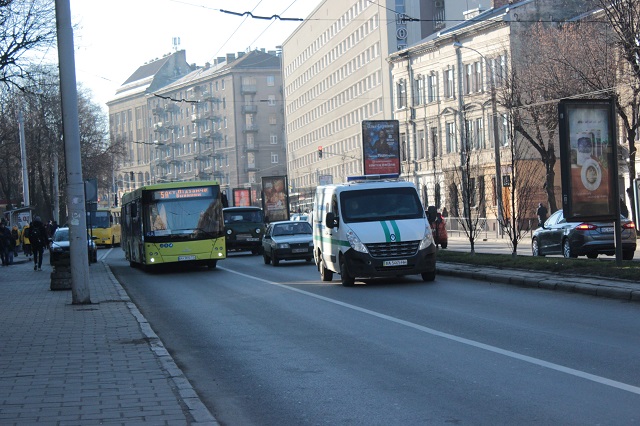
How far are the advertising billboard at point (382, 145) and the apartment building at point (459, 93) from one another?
10.3 meters

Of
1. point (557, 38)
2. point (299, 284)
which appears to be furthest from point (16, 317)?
point (557, 38)

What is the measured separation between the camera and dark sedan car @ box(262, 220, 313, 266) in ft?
112

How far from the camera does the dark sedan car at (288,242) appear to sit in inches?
1346

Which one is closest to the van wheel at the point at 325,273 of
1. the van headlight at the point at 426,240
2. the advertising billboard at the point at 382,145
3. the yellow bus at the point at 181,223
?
the van headlight at the point at 426,240

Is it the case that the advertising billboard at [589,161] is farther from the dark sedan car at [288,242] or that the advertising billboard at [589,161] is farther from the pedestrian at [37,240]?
the pedestrian at [37,240]

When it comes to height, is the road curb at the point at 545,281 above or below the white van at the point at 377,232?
below

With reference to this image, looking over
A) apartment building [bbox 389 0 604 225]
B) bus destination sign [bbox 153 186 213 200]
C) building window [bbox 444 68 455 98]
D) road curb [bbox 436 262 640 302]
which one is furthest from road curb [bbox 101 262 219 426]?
building window [bbox 444 68 455 98]

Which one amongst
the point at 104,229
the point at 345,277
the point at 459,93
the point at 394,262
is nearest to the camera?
the point at 394,262

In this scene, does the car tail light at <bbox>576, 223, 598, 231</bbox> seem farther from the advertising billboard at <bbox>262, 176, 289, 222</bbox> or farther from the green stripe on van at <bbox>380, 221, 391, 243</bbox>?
the advertising billboard at <bbox>262, 176, 289, 222</bbox>

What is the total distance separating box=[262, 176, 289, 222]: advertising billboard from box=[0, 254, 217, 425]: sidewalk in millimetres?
43572

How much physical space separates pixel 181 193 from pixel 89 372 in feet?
72.3

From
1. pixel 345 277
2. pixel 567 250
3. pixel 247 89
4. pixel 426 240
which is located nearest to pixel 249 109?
pixel 247 89

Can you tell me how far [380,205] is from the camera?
22.3 meters

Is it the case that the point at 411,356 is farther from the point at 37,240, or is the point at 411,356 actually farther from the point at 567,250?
the point at 37,240
